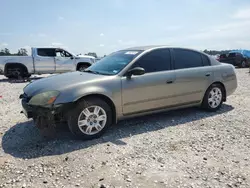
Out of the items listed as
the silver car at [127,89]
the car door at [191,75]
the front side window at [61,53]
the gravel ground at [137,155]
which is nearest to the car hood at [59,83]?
the silver car at [127,89]

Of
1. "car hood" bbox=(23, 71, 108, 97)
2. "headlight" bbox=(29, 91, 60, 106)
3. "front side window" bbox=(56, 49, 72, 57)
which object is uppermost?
"front side window" bbox=(56, 49, 72, 57)

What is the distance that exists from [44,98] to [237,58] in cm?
1953

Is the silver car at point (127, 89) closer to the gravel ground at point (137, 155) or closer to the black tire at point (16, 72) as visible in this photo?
the gravel ground at point (137, 155)

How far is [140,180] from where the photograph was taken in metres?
2.71

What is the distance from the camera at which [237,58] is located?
19562 mm

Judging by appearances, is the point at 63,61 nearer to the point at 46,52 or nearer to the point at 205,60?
the point at 46,52

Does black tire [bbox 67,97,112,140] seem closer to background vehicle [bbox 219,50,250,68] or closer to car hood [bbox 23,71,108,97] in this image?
car hood [bbox 23,71,108,97]

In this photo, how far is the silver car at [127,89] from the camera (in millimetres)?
3748

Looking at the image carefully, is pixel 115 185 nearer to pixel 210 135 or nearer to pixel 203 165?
pixel 203 165

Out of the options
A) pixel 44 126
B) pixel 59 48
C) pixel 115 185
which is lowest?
pixel 115 185

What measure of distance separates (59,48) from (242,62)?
15372 mm

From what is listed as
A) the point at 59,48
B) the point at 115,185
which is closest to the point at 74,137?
the point at 115,185

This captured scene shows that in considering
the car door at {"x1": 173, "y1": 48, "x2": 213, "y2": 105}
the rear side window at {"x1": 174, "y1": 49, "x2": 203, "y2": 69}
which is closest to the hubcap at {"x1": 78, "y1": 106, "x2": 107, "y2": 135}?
the car door at {"x1": 173, "y1": 48, "x2": 213, "y2": 105}

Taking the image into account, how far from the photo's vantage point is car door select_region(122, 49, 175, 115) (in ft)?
13.9
